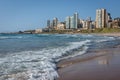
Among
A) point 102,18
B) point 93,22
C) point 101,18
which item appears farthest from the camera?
point 93,22

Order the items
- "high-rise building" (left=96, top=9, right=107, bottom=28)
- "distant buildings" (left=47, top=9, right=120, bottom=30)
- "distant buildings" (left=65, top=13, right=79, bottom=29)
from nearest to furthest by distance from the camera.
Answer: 1. "distant buildings" (left=47, top=9, right=120, bottom=30)
2. "high-rise building" (left=96, top=9, right=107, bottom=28)
3. "distant buildings" (left=65, top=13, right=79, bottom=29)

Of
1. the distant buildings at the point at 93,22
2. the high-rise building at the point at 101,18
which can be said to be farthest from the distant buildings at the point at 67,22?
the high-rise building at the point at 101,18

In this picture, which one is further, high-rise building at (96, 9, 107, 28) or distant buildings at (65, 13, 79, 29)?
distant buildings at (65, 13, 79, 29)

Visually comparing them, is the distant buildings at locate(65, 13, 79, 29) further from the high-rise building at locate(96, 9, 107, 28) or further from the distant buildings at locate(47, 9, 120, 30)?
the high-rise building at locate(96, 9, 107, 28)

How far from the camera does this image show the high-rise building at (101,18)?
149m

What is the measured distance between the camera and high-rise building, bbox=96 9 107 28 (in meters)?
149

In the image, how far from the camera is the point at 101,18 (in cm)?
15075

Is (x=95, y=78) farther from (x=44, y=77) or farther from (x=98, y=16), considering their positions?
(x=98, y=16)

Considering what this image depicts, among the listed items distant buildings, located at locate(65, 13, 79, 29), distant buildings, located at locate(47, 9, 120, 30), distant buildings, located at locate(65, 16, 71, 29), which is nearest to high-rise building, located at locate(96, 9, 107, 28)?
distant buildings, located at locate(47, 9, 120, 30)

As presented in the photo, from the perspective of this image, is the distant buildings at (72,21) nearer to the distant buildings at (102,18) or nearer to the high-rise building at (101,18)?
the high-rise building at (101,18)

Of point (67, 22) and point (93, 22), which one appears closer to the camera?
point (93, 22)

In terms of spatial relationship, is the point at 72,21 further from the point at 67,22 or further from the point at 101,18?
the point at 101,18

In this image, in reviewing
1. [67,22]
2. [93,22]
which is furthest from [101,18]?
[67,22]

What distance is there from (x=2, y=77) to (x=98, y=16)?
149422 mm
